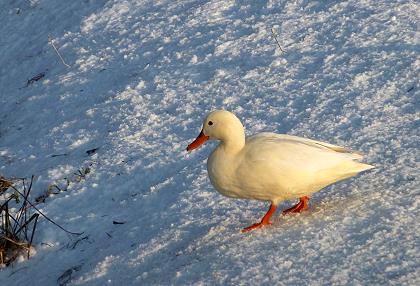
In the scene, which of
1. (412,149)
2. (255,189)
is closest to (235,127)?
(255,189)

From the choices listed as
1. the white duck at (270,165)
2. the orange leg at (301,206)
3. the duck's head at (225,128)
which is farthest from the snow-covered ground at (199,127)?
the duck's head at (225,128)

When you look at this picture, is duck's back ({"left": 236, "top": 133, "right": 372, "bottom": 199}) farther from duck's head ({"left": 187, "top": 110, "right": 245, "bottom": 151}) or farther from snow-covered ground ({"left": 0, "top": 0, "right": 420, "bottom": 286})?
snow-covered ground ({"left": 0, "top": 0, "right": 420, "bottom": 286})

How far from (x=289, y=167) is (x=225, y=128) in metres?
0.48

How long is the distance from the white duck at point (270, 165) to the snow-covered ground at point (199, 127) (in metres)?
0.22

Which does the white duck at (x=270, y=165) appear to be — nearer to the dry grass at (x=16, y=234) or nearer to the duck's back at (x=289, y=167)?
the duck's back at (x=289, y=167)

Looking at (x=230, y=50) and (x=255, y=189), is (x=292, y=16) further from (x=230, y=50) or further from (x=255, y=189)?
(x=255, y=189)

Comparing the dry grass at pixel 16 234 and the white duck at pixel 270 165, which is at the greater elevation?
the white duck at pixel 270 165

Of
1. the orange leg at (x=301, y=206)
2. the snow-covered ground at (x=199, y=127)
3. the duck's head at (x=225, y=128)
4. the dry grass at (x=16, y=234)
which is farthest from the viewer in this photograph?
the dry grass at (x=16, y=234)

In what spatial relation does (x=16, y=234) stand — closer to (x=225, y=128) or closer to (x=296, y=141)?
(x=225, y=128)

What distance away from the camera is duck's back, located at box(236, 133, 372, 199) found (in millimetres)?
4477

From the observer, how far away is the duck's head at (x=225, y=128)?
465 cm

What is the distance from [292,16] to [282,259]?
3.97 metres

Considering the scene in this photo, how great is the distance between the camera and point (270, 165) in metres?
4.47

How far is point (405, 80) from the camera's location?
6133mm
